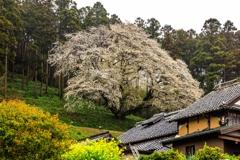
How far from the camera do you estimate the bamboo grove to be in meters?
41.6

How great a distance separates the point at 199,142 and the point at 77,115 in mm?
18797

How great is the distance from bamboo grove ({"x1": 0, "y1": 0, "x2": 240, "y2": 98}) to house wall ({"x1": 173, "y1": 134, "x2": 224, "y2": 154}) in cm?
2034

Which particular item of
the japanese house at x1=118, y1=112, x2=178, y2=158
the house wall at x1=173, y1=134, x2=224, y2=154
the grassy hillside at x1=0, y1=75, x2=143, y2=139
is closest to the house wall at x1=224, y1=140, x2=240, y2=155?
the house wall at x1=173, y1=134, x2=224, y2=154

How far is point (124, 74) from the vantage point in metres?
38.4

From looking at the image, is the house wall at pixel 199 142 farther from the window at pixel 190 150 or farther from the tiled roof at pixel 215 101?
the tiled roof at pixel 215 101

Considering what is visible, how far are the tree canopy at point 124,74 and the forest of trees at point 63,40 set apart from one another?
15.3ft

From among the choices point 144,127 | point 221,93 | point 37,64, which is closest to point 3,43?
point 37,64

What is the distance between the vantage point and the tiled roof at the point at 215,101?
2041 centimetres

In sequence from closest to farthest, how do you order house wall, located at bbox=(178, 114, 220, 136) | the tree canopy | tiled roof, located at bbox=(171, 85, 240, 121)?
tiled roof, located at bbox=(171, 85, 240, 121) < house wall, located at bbox=(178, 114, 220, 136) < the tree canopy

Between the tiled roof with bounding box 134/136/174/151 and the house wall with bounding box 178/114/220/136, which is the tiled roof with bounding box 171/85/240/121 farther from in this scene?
the tiled roof with bounding box 134/136/174/151

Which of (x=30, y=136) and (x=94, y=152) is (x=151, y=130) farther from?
(x=94, y=152)

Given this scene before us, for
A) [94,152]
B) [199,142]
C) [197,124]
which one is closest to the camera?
[94,152]

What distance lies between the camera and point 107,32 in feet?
135

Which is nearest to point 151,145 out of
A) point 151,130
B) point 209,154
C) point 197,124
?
point 151,130
